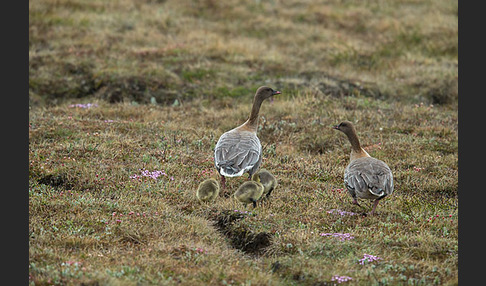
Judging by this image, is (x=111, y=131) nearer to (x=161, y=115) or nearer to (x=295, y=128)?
(x=161, y=115)

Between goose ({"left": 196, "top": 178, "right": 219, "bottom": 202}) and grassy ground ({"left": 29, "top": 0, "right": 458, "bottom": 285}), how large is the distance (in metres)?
0.17

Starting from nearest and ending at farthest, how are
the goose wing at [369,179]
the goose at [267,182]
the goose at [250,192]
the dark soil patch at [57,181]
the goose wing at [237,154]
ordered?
the goose wing at [369,179], the goose at [250,192], the goose wing at [237,154], the goose at [267,182], the dark soil patch at [57,181]

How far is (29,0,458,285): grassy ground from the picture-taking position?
289 inches

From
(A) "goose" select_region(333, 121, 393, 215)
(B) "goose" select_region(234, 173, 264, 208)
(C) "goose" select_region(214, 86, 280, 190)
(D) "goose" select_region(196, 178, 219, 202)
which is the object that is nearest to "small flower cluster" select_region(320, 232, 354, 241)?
(A) "goose" select_region(333, 121, 393, 215)

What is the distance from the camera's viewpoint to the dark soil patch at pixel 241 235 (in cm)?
805

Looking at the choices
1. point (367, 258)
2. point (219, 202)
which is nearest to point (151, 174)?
point (219, 202)

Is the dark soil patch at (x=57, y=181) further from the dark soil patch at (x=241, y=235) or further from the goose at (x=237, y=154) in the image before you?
the dark soil patch at (x=241, y=235)

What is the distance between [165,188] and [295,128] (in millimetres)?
5317

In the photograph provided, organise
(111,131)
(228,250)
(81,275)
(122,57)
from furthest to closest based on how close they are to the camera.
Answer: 1. (122,57)
2. (111,131)
3. (228,250)
4. (81,275)

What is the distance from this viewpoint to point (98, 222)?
8.25 meters

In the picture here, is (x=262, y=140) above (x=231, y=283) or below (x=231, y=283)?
below

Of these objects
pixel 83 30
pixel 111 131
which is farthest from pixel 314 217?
pixel 83 30

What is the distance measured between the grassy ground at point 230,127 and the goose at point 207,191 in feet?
0.55

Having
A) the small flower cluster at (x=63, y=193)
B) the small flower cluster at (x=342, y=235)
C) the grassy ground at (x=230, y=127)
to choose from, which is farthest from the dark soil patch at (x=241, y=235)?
the small flower cluster at (x=63, y=193)
